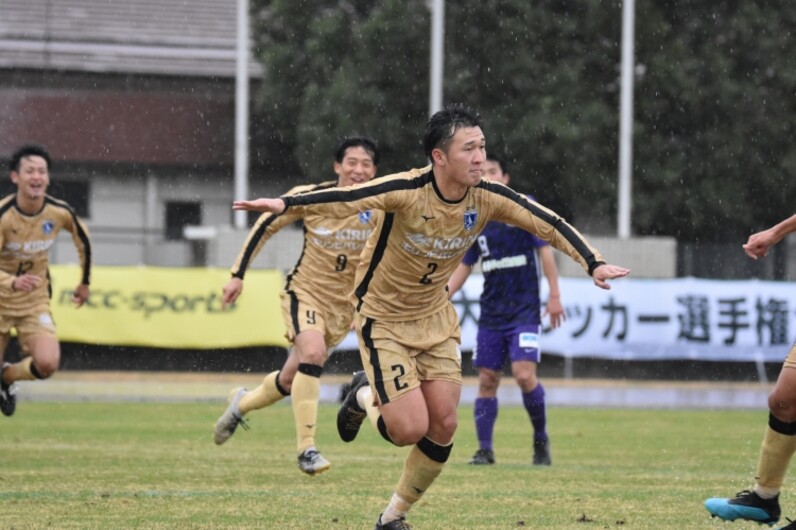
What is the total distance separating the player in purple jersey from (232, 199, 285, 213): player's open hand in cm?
471

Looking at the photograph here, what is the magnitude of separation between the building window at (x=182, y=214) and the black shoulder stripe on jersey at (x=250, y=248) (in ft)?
83.9

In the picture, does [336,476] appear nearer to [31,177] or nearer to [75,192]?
[31,177]

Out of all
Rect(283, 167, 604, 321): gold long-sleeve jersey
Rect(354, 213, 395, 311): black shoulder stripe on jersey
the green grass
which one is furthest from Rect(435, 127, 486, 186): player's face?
the green grass

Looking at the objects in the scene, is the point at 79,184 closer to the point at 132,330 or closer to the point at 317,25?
the point at 317,25

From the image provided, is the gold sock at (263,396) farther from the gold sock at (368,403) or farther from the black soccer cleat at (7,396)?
the black soccer cleat at (7,396)

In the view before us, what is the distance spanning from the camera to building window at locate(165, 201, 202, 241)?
36.7m

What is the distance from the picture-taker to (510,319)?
40.3 ft

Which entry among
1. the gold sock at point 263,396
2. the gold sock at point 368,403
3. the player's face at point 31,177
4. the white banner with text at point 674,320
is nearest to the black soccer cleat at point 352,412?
the gold sock at point 368,403

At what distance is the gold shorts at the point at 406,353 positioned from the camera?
26.9 feet

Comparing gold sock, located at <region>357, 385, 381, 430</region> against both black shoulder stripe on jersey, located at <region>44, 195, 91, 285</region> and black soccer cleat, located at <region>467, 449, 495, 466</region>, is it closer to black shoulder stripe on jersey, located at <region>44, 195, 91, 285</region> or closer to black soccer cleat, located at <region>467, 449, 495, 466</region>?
black soccer cleat, located at <region>467, 449, 495, 466</region>

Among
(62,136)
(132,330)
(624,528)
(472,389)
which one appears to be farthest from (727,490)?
(62,136)

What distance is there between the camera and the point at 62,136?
117 feet

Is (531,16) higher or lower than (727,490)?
higher

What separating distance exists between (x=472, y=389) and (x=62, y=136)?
1595 centimetres
